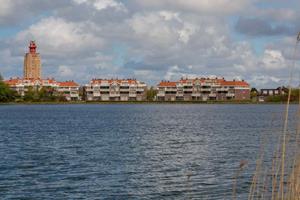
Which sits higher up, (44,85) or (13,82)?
(13,82)

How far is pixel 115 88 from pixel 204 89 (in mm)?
30766

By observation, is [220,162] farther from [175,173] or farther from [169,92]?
[169,92]

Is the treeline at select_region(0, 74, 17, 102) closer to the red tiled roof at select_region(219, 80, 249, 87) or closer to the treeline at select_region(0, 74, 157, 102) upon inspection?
the treeline at select_region(0, 74, 157, 102)

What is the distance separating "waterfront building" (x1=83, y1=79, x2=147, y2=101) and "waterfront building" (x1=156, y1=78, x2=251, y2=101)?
25.9 ft

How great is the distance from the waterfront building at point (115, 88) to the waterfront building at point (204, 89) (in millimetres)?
7884

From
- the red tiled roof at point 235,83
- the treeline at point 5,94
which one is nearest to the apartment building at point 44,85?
the treeline at point 5,94

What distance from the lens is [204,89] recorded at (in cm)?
19388

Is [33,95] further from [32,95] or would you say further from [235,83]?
[235,83]

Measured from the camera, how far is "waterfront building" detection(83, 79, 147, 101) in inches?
7662

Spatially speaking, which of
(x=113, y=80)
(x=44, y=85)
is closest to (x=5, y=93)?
(x=44, y=85)

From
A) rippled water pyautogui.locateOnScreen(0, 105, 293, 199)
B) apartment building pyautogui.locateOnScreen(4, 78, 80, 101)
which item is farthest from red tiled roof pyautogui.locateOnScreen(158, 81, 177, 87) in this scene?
rippled water pyautogui.locateOnScreen(0, 105, 293, 199)

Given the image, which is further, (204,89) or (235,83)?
(204,89)

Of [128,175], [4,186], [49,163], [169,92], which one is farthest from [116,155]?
[169,92]

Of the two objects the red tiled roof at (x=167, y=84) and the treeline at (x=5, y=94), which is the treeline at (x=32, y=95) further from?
the red tiled roof at (x=167, y=84)
